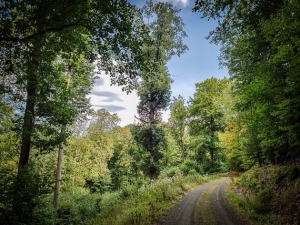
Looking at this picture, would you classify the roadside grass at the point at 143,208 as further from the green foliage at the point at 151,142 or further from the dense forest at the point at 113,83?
the green foliage at the point at 151,142

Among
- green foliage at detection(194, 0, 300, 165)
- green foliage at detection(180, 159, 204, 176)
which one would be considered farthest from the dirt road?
green foliage at detection(180, 159, 204, 176)

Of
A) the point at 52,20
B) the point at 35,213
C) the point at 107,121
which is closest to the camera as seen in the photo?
the point at 52,20

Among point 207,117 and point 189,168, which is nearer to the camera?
point 189,168

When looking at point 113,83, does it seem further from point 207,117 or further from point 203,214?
point 207,117

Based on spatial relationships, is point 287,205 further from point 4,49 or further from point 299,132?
point 4,49

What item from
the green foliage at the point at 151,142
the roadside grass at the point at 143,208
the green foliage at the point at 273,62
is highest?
the green foliage at the point at 273,62

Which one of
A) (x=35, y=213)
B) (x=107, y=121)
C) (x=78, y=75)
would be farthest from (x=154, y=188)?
(x=107, y=121)

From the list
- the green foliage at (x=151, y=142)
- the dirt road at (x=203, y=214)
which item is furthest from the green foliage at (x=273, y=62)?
the green foliage at (x=151, y=142)

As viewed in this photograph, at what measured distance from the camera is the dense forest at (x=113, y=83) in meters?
4.86

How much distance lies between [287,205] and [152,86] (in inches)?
554

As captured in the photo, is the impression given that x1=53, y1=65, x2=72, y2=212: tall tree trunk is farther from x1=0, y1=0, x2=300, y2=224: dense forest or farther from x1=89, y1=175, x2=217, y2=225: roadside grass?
x1=89, y1=175, x2=217, y2=225: roadside grass

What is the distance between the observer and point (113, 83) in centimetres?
631

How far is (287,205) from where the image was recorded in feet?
24.6

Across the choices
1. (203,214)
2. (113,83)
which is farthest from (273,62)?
(203,214)
